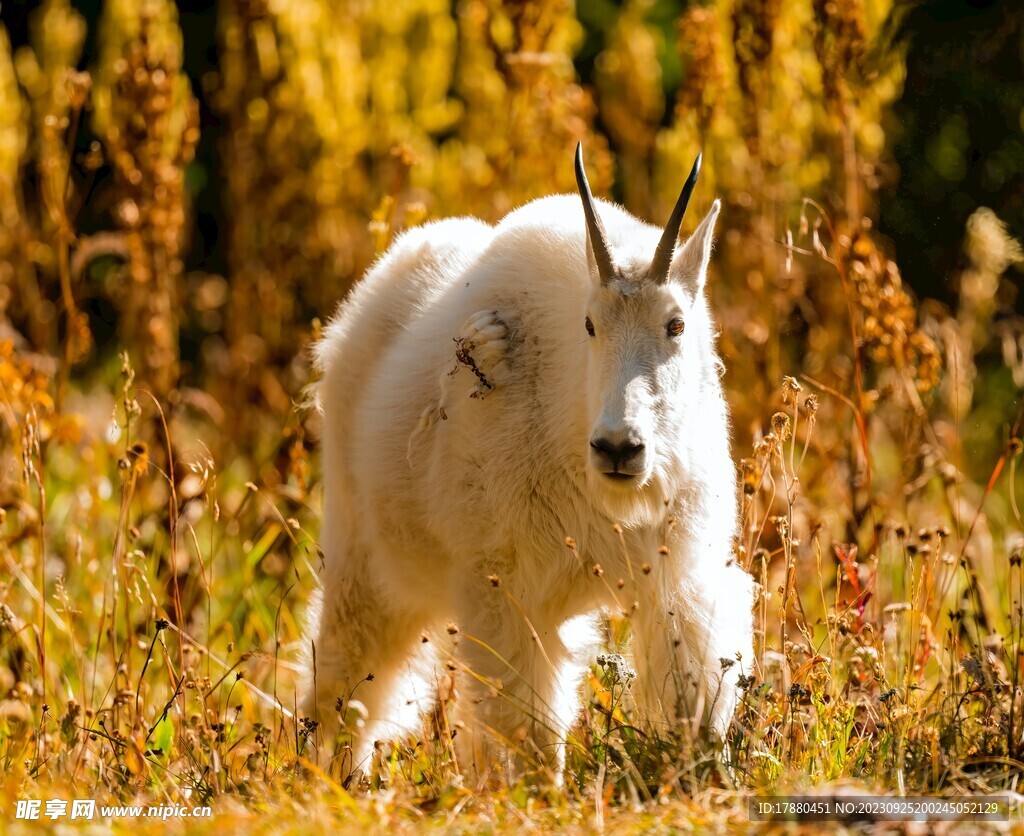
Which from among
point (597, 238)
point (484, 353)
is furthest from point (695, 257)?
point (484, 353)

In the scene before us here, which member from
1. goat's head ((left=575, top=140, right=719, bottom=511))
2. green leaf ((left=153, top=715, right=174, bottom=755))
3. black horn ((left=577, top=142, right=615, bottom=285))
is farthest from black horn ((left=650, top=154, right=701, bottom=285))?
green leaf ((left=153, top=715, right=174, bottom=755))

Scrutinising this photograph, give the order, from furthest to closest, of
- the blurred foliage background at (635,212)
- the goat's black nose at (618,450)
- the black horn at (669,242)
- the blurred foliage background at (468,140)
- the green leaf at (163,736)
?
the blurred foliage background at (468,140)
the green leaf at (163,736)
the blurred foliage background at (635,212)
the black horn at (669,242)
the goat's black nose at (618,450)

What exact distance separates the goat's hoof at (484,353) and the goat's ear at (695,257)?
1.71ft

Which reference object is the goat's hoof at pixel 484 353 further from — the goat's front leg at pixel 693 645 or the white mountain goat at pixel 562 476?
the goat's front leg at pixel 693 645

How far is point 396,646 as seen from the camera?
175 inches

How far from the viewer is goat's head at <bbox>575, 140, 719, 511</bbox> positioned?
126 inches

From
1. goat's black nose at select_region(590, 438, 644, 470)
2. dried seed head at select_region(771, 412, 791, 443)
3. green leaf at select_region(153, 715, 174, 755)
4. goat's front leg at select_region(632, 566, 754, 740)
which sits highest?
dried seed head at select_region(771, 412, 791, 443)

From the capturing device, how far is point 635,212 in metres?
7.38

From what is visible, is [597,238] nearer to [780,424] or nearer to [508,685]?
[780,424]

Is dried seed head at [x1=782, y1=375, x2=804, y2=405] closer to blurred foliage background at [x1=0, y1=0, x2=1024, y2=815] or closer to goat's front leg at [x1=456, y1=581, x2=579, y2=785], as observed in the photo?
blurred foliage background at [x1=0, y1=0, x2=1024, y2=815]

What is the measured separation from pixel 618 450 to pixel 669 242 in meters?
0.58

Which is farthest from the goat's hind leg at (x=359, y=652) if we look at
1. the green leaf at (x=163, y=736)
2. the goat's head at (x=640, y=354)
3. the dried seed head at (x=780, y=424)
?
the dried seed head at (x=780, y=424)

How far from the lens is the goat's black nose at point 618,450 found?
3174 millimetres

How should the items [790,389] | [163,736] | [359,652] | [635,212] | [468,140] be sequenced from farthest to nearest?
1. [468,140]
2. [635,212]
3. [359,652]
4. [163,736]
5. [790,389]
